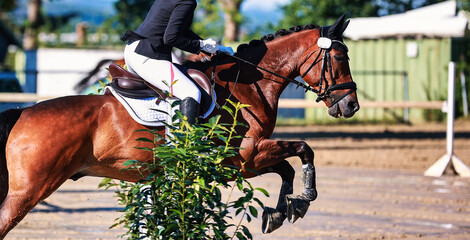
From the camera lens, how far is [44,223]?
8609 millimetres

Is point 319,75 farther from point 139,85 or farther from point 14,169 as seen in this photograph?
point 14,169

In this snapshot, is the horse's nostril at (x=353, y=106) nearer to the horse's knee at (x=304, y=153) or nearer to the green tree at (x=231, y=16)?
the horse's knee at (x=304, y=153)

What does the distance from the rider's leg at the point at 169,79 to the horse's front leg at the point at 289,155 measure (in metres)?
0.73

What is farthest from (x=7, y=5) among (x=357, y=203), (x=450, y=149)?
(x=357, y=203)

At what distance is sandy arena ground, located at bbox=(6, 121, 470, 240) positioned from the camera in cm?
810

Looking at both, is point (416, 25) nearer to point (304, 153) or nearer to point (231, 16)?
point (231, 16)

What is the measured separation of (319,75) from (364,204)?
13.9 feet

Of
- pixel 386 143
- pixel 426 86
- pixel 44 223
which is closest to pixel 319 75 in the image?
pixel 44 223

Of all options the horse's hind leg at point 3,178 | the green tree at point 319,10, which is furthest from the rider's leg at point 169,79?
the green tree at point 319,10

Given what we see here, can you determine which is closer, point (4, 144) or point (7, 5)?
point (4, 144)

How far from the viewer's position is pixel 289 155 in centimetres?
636

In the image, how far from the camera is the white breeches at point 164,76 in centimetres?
589

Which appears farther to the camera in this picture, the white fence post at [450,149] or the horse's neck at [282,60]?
the white fence post at [450,149]

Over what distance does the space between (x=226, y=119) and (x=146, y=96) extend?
72 cm
